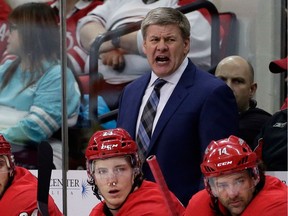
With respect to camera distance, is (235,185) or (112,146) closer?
(235,185)

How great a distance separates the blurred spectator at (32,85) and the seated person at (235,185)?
1400 mm

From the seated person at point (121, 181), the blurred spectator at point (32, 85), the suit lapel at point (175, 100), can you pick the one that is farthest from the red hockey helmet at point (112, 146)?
the blurred spectator at point (32, 85)

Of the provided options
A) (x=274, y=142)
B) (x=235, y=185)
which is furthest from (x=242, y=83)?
(x=235, y=185)

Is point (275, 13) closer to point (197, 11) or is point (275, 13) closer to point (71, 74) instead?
point (197, 11)

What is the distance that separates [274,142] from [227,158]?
0.62 meters

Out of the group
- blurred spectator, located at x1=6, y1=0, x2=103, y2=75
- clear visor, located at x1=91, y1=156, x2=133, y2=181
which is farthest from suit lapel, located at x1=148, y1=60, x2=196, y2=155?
blurred spectator, located at x1=6, y1=0, x2=103, y2=75

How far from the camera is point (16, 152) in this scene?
4910 mm

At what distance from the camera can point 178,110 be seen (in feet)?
13.5

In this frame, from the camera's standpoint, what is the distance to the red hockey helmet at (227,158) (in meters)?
3.57

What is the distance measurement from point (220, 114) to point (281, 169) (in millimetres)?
405

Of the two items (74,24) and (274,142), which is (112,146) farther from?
(74,24)

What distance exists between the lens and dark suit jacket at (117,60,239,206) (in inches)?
159

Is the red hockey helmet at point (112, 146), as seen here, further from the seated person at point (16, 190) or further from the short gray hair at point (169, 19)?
the short gray hair at point (169, 19)

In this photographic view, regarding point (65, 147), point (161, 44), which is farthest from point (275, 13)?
point (65, 147)
